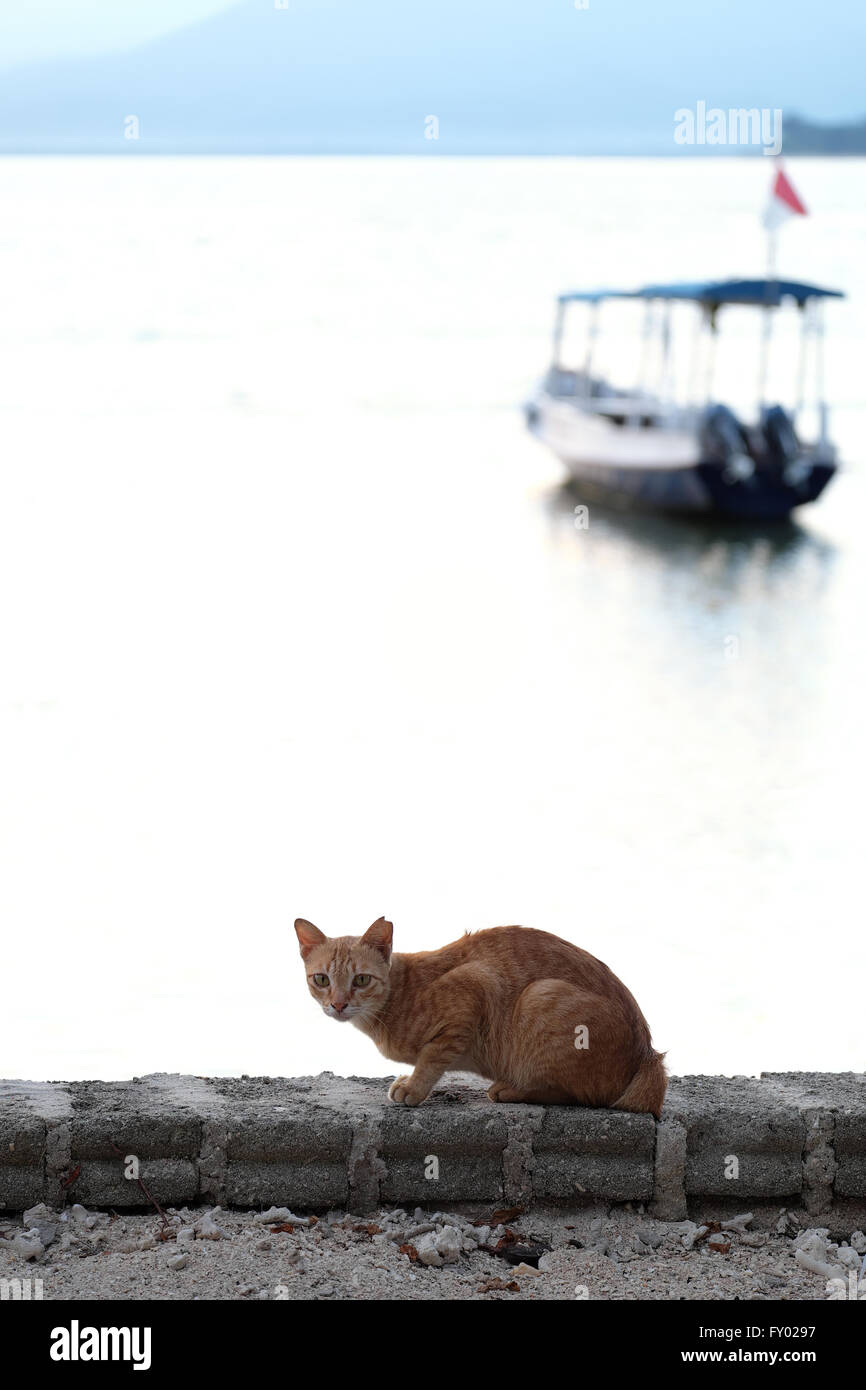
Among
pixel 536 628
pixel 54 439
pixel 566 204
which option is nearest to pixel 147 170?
pixel 566 204

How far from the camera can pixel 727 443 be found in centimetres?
1509

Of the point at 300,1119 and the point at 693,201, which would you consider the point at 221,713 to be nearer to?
the point at 300,1119

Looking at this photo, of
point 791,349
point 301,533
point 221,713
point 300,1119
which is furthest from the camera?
point 791,349

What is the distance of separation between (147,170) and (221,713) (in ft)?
141

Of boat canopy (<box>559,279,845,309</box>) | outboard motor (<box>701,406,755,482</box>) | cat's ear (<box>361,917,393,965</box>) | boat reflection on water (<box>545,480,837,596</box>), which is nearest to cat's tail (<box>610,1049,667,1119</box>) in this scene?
cat's ear (<box>361,917,393,965</box>)

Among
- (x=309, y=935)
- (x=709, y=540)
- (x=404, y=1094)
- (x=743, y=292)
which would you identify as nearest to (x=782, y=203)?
(x=743, y=292)

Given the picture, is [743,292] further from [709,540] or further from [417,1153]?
[417,1153]

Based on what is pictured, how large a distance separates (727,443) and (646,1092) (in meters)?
13.5

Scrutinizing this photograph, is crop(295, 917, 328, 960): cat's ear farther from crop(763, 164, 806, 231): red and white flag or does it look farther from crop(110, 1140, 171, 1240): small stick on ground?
crop(763, 164, 806, 231): red and white flag

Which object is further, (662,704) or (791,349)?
(791,349)

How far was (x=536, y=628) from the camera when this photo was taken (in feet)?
41.8

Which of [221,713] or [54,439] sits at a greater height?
[54,439]

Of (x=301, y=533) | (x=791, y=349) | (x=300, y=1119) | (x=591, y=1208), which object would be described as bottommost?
(x=591, y=1208)

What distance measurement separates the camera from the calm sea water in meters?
5.61
